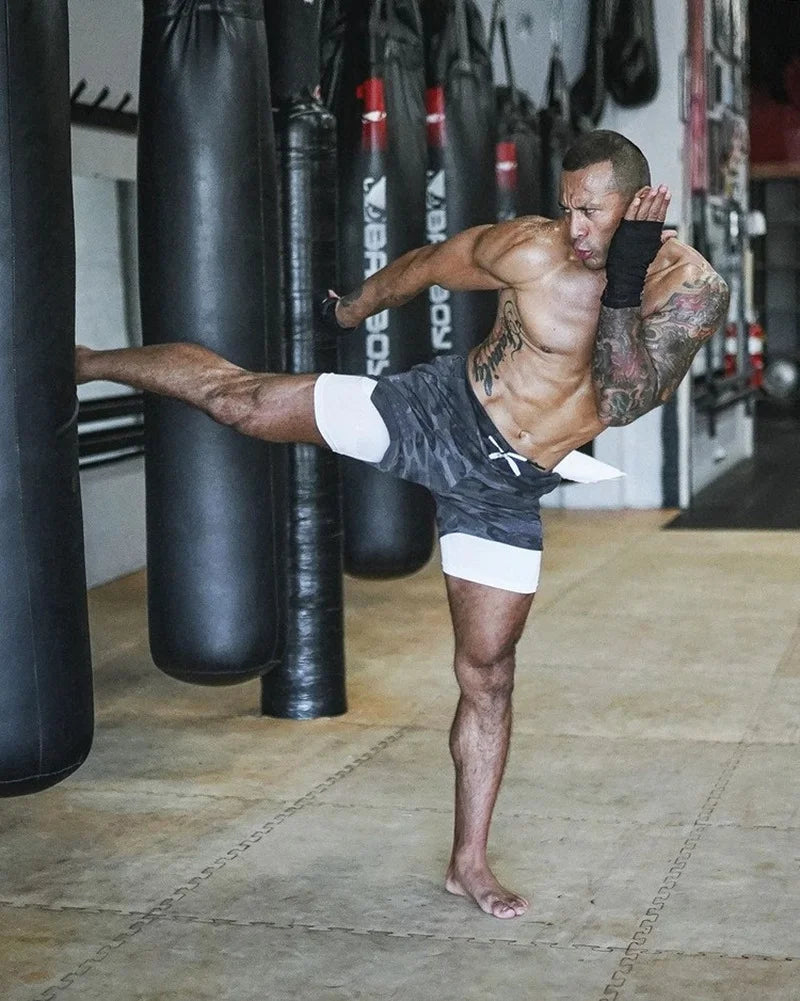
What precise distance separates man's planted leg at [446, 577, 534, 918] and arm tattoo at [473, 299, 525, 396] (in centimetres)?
41

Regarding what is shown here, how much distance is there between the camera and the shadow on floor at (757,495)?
28.5 ft

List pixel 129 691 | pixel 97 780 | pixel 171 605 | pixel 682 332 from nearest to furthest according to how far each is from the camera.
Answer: pixel 682 332, pixel 171 605, pixel 97 780, pixel 129 691

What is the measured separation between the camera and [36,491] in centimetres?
244

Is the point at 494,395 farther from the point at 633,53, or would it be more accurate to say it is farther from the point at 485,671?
the point at 633,53

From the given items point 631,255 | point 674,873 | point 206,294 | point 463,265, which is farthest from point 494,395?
point 674,873

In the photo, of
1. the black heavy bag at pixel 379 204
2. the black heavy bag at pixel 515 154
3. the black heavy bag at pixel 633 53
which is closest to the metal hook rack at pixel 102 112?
the black heavy bag at pixel 515 154

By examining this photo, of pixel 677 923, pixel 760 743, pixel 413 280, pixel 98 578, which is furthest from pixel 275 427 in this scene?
pixel 98 578

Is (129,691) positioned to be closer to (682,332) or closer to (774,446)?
(682,332)

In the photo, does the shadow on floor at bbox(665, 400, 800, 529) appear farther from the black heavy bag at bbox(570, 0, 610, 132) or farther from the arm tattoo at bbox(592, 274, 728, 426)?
the arm tattoo at bbox(592, 274, 728, 426)

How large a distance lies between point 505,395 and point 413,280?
1.03 feet

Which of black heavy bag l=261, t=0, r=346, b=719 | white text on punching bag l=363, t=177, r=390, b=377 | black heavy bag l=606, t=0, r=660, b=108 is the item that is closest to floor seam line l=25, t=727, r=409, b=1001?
black heavy bag l=261, t=0, r=346, b=719

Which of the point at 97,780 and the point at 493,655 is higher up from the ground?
the point at 493,655

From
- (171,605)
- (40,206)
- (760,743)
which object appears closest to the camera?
(40,206)

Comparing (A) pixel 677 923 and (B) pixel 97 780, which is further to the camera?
(B) pixel 97 780
